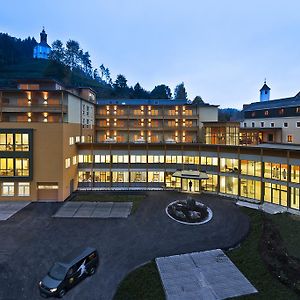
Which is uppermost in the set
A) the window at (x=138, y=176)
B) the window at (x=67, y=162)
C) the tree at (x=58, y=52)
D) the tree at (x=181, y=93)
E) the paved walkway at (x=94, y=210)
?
the tree at (x=58, y=52)

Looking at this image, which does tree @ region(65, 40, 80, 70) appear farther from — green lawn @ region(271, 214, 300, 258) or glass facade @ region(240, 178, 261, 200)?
green lawn @ region(271, 214, 300, 258)

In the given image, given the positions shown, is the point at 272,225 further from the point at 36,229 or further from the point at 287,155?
the point at 36,229

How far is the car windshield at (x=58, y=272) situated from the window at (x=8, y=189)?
2506cm

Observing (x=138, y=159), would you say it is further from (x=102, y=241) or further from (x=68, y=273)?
(x=68, y=273)

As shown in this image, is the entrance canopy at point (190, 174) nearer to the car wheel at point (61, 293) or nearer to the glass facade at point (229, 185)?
the glass facade at point (229, 185)

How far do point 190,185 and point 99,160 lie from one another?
16927 mm

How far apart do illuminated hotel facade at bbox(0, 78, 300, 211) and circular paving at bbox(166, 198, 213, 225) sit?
844 centimetres

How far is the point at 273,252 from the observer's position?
22.7 m

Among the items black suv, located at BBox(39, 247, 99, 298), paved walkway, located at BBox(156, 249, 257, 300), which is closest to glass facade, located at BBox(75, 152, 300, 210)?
paved walkway, located at BBox(156, 249, 257, 300)

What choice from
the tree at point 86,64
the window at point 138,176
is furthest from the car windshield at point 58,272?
the tree at point 86,64

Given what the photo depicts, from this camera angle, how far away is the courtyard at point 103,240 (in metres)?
19.1

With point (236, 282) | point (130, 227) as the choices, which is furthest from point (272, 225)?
point (130, 227)

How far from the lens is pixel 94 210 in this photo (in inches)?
1366

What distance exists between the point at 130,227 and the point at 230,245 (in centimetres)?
1101
